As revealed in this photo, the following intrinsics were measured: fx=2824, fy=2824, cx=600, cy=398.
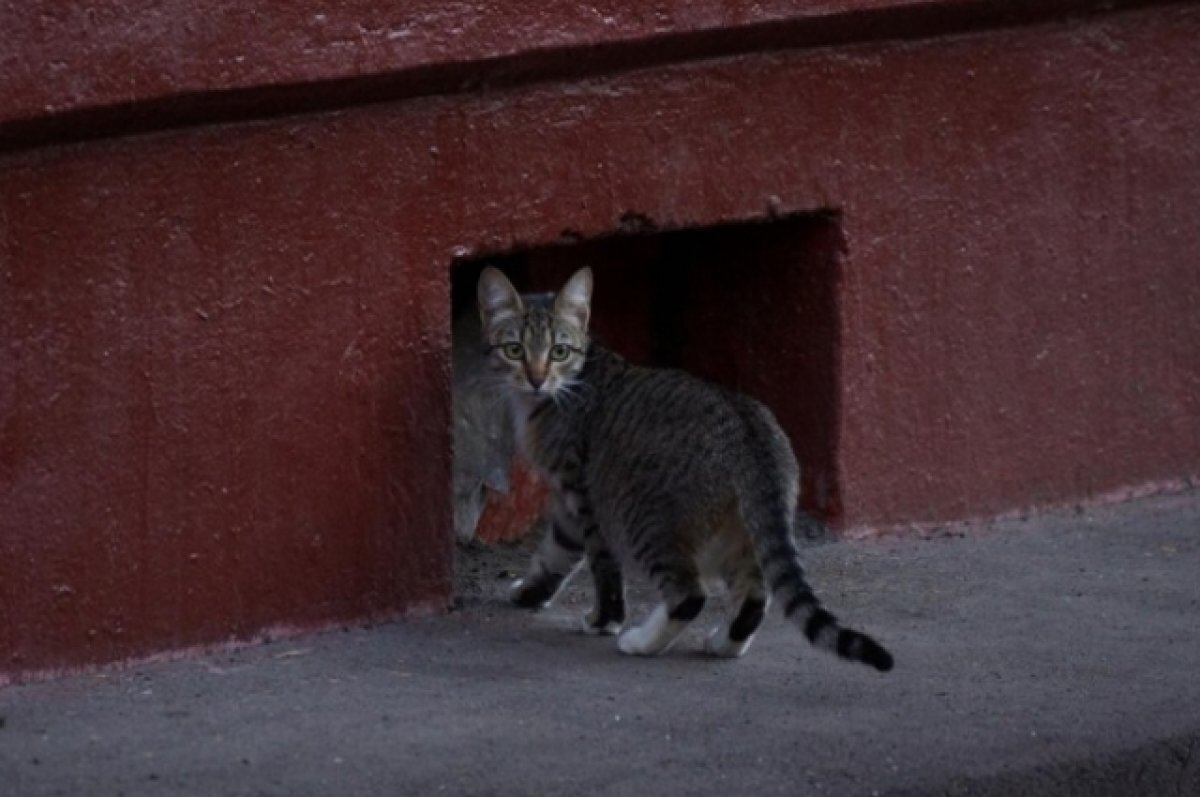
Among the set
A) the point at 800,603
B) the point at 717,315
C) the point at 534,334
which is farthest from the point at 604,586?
the point at 717,315

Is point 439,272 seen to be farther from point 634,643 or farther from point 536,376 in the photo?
point 634,643

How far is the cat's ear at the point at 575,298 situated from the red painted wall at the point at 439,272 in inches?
4.9

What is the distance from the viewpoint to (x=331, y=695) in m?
6.29

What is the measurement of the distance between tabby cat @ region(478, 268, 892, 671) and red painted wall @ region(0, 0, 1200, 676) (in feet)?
0.81

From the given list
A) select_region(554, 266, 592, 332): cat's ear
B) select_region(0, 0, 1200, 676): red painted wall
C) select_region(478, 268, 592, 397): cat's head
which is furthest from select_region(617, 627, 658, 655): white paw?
select_region(554, 266, 592, 332): cat's ear

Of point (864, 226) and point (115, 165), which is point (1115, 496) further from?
point (115, 165)

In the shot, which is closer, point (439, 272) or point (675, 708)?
point (675, 708)

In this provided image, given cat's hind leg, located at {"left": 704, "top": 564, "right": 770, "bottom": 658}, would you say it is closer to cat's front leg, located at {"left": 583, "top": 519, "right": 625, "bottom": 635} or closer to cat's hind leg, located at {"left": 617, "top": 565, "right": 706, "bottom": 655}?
cat's hind leg, located at {"left": 617, "top": 565, "right": 706, "bottom": 655}

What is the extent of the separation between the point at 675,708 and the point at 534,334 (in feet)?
3.83

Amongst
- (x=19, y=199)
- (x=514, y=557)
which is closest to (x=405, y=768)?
(x=19, y=199)

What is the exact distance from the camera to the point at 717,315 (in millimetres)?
7867

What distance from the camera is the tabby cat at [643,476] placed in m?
6.62

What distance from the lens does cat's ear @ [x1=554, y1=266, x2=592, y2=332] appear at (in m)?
7.07

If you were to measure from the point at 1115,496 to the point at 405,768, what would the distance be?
3009 millimetres
